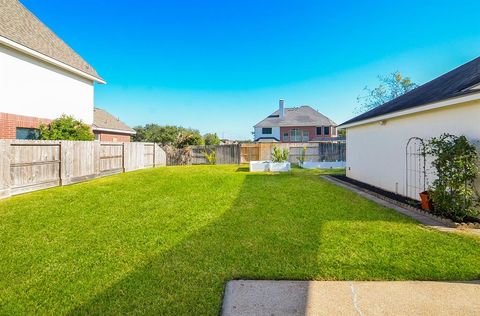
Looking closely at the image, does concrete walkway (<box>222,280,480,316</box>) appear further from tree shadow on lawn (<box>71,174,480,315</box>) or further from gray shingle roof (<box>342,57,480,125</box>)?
gray shingle roof (<box>342,57,480,125</box>)

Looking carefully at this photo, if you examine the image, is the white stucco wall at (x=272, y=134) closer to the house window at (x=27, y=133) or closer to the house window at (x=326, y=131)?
the house window at (x=326, y=131)

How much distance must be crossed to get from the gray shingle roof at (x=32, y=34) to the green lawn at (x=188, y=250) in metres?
8.01

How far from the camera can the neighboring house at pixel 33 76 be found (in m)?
→ 10.4

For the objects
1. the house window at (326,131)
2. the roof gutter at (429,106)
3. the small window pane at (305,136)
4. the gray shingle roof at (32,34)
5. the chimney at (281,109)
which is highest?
the chimney at (281,109)

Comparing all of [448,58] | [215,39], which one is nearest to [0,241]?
[215,39]

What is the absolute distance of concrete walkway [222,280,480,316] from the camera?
8.30ft

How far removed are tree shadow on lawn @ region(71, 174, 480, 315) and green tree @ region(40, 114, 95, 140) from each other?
1023 centimetres

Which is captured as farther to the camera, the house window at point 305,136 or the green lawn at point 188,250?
the house window at point 305,136

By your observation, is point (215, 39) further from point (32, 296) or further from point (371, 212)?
point (32, 296)

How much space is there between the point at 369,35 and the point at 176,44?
521 inches

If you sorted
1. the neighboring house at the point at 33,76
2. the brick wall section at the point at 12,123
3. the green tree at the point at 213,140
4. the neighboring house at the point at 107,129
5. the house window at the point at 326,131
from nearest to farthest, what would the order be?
the brick wall section at the point at 12,123, the neighboring house at the point at 33,76, the neighboring house at the point at 107,129, the green tree at the point at 213,140, the house window at the point at 326,131

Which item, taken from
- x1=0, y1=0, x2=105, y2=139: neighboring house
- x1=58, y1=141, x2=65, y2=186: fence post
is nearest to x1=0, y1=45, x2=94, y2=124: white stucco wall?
x1=0, y1=0, x2=105, y2=139: neighboring house

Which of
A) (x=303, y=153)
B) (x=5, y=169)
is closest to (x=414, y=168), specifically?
(x=5, y=169)

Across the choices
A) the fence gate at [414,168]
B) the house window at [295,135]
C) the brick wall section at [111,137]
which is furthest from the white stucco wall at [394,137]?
the house window at [295,135]
